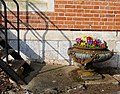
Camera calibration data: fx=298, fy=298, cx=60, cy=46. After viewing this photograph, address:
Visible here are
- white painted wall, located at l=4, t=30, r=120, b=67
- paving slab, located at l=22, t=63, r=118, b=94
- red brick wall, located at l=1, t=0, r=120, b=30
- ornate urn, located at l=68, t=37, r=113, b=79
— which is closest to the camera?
paving slab, located at l=22, t=63, r=118, b=94

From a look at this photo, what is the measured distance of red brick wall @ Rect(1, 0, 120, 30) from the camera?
6859 millimetres

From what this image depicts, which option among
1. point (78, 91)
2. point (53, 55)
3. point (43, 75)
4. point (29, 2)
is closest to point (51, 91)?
point (78, 91)

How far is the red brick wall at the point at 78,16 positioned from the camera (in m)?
6.86

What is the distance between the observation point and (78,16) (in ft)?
22.7

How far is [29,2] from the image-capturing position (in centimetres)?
689

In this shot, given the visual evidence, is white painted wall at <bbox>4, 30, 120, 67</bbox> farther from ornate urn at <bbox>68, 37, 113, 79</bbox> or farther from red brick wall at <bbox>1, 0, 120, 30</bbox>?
ornate urn at <bbox>68, 37, 113, 79</bbox>

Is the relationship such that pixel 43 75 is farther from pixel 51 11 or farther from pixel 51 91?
pixel 51 11

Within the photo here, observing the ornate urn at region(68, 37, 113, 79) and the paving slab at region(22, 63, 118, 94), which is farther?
the ornate urn at region(68, 37, 113, 79)

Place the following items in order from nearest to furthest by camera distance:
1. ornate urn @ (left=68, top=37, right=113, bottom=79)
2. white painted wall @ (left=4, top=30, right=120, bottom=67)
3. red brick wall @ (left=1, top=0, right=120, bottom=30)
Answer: ornate urn @ (left=68, top=37, right=113, bottom=79) < red brick wall @ (left=1, top=0, right=120, bottom=30) < white painted wall @ (left=4, top=30, right=120, bottom=67)

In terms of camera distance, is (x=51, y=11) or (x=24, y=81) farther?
(x=51, y=11)

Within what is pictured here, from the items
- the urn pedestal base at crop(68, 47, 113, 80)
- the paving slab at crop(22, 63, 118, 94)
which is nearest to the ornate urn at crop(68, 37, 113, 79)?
the urn pedestal base at crop(68, 47, 113, 80)

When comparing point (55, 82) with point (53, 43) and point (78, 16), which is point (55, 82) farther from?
point (78, 16)

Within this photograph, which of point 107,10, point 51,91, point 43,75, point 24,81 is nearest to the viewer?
point 51,91

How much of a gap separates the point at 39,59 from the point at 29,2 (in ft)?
4.49
